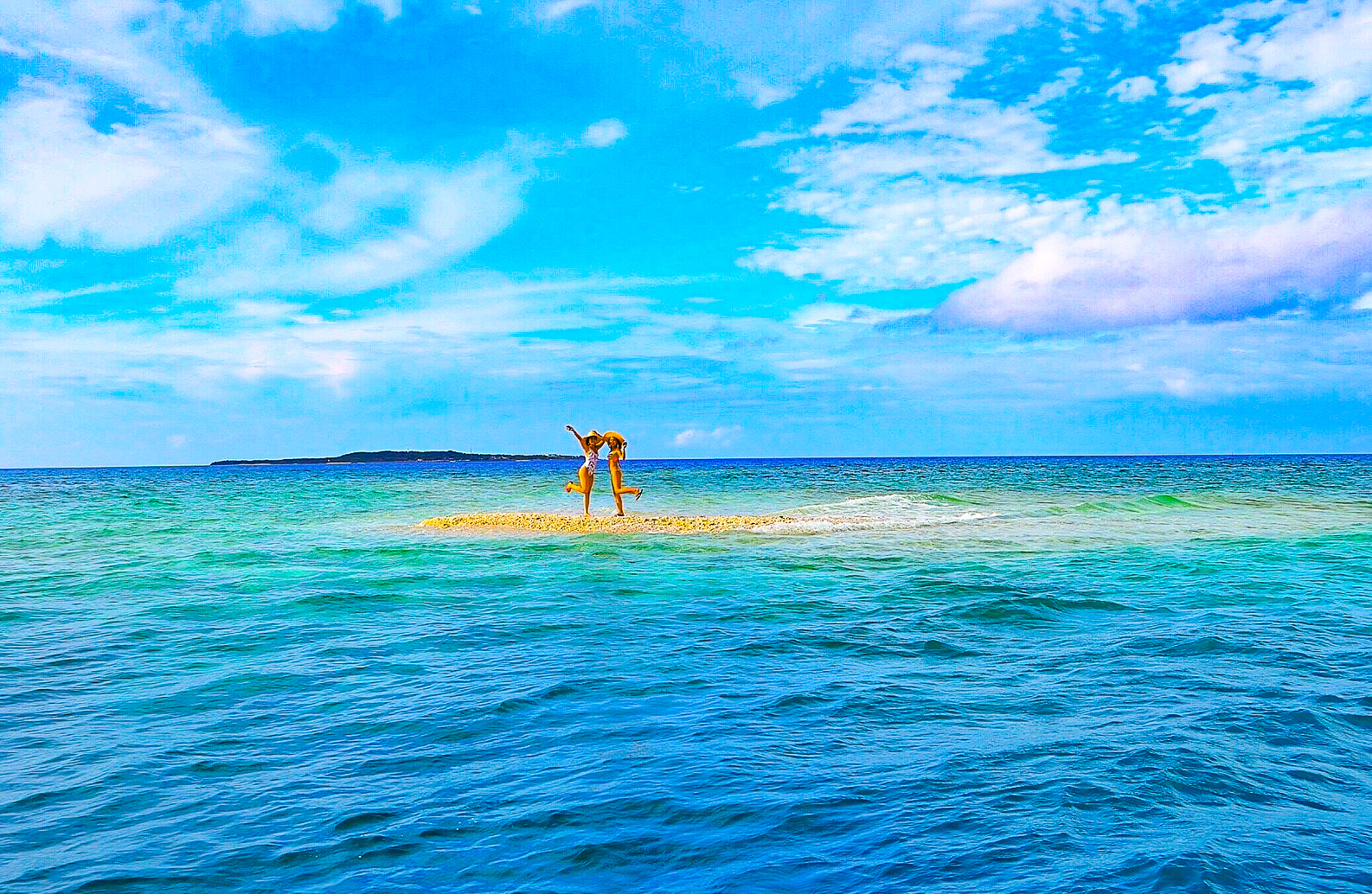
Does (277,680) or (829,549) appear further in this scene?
(829,549)

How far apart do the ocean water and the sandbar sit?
7769 mm

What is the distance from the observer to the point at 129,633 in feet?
43.2

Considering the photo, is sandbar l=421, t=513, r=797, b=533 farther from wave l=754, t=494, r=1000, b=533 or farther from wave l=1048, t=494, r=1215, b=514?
wave l=1048, t=494, r=1215, b=514

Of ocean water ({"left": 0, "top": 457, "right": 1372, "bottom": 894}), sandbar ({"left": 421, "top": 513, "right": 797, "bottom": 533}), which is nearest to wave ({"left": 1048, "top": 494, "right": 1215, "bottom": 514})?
sandbar ({"left": 421, "top": 513, "right": 797, "bottom": 533})

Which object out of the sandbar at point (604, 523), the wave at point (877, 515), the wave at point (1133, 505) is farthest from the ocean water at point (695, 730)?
the wave at point (1133, 505)

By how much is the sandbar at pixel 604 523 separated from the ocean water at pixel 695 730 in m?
7.77

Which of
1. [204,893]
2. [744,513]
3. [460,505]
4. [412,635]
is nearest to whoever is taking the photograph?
[204,893]

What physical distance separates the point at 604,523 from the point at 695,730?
20.1 meters

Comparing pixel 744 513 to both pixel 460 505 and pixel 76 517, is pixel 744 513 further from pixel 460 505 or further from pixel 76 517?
pixel 76 517

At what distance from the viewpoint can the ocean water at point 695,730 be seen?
5.82m

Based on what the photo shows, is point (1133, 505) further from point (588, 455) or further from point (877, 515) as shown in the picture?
point (588, 455)

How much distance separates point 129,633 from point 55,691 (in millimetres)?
3298

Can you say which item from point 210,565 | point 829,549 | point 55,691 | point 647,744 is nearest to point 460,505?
point 210,565

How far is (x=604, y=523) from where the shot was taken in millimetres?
28312
